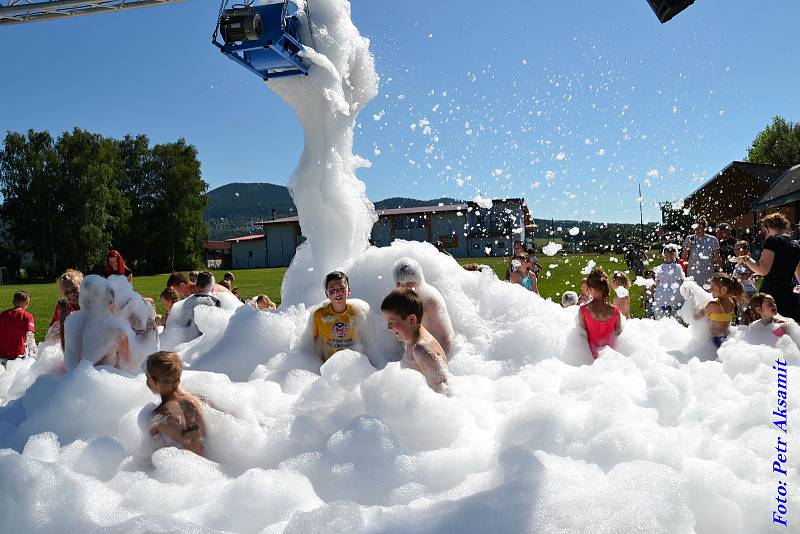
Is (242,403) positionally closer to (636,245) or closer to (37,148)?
(636,245)

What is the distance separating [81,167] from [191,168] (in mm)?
9931

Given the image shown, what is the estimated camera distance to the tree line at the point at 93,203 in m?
44.6

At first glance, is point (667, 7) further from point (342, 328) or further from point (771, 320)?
point (342, 328)

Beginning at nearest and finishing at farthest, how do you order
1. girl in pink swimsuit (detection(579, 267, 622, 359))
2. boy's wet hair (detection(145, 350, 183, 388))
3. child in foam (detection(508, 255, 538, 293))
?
boy's wet hair (detection(145, 350, 183, 388)) → girl in pink swimsuit (detection(579, 267, 622, 359)) → child in foam (detection(508, 255, 538, 293))

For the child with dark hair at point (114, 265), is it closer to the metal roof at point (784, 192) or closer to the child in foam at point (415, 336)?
the child in foam at point (415, 336)

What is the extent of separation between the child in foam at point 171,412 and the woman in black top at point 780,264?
546 cm

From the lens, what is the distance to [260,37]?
711cm

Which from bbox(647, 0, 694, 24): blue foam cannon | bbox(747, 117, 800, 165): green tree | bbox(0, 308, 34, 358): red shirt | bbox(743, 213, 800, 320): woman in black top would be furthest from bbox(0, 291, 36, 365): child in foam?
bbox(747, 117, 800, 165): green tree

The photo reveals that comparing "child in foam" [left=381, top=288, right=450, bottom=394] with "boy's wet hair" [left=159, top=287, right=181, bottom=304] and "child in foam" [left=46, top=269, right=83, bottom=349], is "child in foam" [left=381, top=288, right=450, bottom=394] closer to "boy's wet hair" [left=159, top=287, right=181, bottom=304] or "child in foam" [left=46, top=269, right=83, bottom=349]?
"child in foam" [left=46, top=269, right=83, bottom=349]

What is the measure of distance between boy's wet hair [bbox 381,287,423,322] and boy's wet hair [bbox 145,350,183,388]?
1.29 meters

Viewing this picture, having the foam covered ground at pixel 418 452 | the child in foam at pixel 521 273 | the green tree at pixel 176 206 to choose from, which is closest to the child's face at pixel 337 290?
the foam covered ground at pixel 418 452

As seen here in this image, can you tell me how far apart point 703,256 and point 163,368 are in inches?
317

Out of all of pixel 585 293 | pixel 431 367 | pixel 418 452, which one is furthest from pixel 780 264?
pixel 418 452

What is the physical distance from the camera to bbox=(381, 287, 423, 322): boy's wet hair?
393 cm
